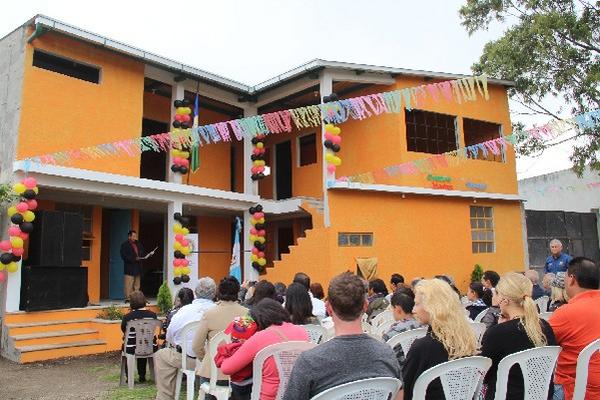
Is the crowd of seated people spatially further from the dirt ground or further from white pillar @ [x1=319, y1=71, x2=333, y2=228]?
white pillar @ [x1=319, y1=71, x2=333, y2=228]

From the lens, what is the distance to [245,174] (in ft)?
44.0

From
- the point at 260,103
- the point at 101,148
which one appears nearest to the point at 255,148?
the point at 260,103

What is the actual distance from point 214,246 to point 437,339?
12.5 meters

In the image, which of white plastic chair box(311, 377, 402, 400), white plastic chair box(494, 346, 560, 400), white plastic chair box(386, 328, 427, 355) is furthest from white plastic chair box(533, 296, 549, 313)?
white plastic chair box(311, 377, 402, 400)

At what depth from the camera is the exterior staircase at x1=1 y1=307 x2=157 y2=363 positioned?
839 centimetres

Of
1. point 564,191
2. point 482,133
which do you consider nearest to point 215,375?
point 482,133

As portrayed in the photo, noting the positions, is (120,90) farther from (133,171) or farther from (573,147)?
(573,147)

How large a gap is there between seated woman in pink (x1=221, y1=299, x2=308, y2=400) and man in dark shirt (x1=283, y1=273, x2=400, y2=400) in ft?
3.47

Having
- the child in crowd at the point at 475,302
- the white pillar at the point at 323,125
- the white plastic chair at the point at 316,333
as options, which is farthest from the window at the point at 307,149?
the white plastic chair at the point at 316,333

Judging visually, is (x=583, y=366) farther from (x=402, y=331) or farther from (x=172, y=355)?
(x=172, y=355)

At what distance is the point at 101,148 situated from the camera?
989 cm

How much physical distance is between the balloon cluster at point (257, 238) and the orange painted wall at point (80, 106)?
3.24 metres

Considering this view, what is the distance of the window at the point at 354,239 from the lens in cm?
1184

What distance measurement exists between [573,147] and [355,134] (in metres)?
6.19
